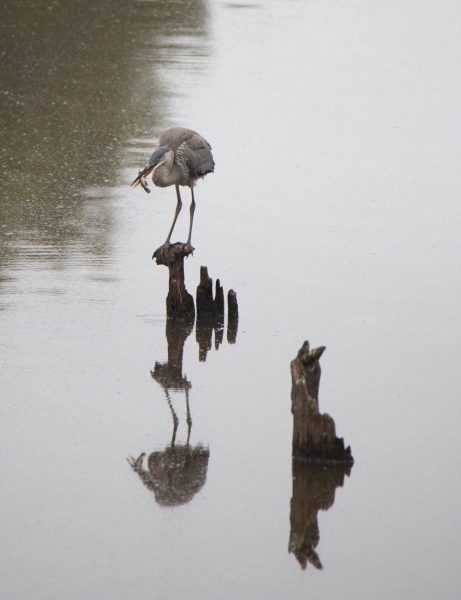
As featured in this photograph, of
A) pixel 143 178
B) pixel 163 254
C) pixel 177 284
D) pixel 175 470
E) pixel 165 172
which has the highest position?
pixel 143 178

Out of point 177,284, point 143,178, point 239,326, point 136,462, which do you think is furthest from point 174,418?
point 143,178

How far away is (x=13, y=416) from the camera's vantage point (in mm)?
9219

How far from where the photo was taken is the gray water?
7.62 metres

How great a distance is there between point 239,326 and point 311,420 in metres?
2.91

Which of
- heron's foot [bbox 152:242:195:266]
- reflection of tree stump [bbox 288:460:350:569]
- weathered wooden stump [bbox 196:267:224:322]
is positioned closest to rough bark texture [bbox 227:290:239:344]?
weathered wooden stump [bbox 196:267:224:322]

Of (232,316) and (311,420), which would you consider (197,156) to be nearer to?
(232,316)

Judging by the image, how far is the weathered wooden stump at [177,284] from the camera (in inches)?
428

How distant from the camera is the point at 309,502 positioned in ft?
26.9

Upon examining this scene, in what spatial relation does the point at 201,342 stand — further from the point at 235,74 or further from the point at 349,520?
the point at 235,74

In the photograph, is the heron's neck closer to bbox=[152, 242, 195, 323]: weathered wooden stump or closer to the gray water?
bbox=[152, 242, 195, 323]: weathered wooden stump

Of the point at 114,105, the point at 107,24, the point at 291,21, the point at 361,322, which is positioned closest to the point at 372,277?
the point at 361,322

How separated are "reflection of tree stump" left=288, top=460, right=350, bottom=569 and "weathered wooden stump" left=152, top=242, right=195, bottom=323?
9.08ft

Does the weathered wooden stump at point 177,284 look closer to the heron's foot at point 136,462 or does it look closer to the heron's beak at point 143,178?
the heron's beak at point 143,178

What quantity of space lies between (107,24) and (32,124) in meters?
7.18
